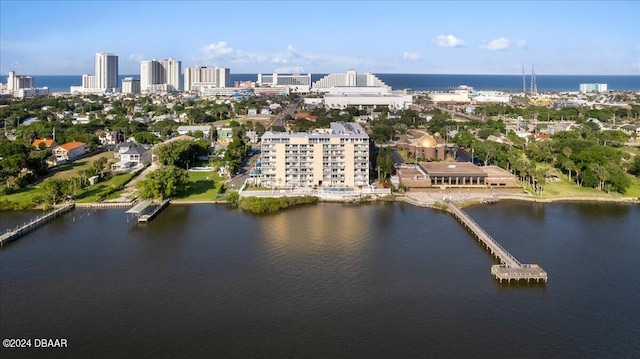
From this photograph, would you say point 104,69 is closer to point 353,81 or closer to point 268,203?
point 353,81

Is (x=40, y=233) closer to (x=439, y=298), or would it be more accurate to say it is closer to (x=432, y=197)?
(x=439, y=298)

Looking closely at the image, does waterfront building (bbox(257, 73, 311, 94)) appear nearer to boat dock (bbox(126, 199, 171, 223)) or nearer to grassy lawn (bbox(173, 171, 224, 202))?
grassy lawn (bbox(173, 171, 224, 202))

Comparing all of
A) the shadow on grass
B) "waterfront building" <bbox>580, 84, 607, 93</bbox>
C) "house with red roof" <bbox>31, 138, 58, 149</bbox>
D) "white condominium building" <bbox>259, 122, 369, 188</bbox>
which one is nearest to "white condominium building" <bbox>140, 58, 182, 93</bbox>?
"house with red roof" <bbox>31, 138, 58, 149</bbox>

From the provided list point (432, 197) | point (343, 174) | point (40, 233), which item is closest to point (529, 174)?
point (432, 197)

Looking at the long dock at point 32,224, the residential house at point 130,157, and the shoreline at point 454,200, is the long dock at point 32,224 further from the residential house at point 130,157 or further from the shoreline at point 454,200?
the residential house at point 130,157

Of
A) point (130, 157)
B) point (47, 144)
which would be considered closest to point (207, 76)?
point (47, 144)

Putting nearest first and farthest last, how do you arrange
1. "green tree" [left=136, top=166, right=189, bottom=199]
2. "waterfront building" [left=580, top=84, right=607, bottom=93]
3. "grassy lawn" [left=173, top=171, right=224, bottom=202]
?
"green tree" [left=136, top=166, right=189, bottom=199]
"grassy lawn" [left=173, top=171, right=224, bottom=202]
"waterfront building" [left=580, top=84, right=607, bottom=93]

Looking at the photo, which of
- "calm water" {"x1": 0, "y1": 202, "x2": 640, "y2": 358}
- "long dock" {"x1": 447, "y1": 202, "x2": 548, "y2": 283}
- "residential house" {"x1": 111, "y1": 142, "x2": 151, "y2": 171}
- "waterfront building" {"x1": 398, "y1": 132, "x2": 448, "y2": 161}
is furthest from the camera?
"waterfront building" {"x1": 398, "y1": 132, "x2": 448, "y2": 161}
